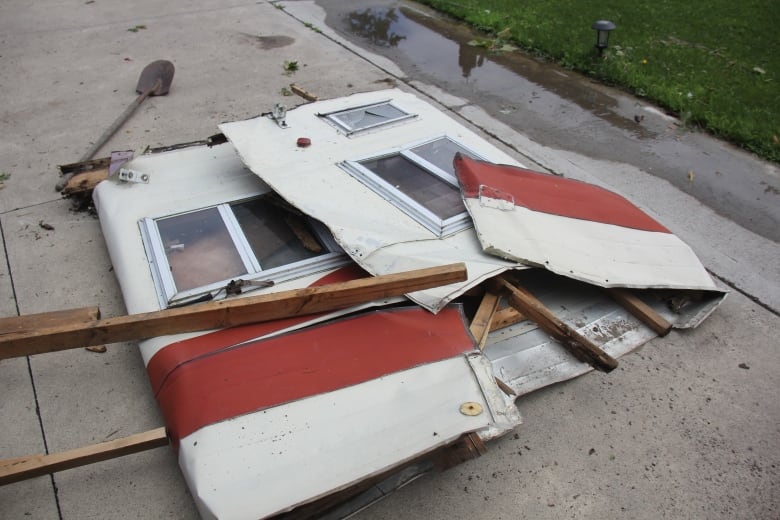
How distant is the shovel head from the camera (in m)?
5.99

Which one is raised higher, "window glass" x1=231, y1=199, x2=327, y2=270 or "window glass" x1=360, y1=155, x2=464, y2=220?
"window glass" x1=360, y1=155, x2=464, y2=220

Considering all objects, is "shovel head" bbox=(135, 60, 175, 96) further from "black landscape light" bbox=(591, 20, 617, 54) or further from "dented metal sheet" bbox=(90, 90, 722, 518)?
"black landscape light" bbox=(591, 20, 617, 54)

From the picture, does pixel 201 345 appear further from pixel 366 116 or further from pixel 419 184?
pixel 366 116

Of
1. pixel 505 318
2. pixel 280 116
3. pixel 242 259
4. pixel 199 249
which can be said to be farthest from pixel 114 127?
pixel 505 318

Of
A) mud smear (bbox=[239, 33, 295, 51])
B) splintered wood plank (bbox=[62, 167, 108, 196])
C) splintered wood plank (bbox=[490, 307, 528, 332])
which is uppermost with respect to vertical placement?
splintered wood plank (bbox=[490, 307, 528, 332])

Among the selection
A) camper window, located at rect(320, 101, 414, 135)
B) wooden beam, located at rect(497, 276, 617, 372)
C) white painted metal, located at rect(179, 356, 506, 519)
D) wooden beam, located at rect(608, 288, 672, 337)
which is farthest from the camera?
camper window, located at rect(320, 101, 414, 135)

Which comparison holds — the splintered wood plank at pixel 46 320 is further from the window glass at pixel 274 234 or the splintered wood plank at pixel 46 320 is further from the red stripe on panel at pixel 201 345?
Answer: the window glass at pixel 274 234

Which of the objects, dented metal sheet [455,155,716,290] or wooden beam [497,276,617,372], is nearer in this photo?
wooden beam [497,276,617,372]

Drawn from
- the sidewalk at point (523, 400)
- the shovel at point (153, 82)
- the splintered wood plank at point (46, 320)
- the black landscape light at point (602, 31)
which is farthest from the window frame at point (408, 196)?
the black landscape light at point (602, 31)

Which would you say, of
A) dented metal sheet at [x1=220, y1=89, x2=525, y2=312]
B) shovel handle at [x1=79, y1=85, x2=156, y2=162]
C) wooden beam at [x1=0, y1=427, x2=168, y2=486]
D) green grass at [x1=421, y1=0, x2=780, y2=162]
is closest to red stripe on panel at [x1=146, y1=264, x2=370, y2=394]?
wooden beam at [x1=0, y1=427, x2=168, y2=486]

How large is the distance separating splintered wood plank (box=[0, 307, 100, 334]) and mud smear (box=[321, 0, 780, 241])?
14.4 feet

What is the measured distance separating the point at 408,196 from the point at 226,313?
55.4 inches

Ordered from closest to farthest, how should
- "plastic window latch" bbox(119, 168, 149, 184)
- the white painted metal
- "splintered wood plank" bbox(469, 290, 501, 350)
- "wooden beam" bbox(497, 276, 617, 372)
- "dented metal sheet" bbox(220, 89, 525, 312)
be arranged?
the white painted metal
"wooden beam" bbox(497, 276, 617, 372)
"splintered wood plank" bbox(469, 290, 501, 350)
"dented metal sheet" bbox(220, 89, 525, 312)
"plastic window latch" bbox(119, 168, 149, 184)

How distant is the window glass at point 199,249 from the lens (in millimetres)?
3055
